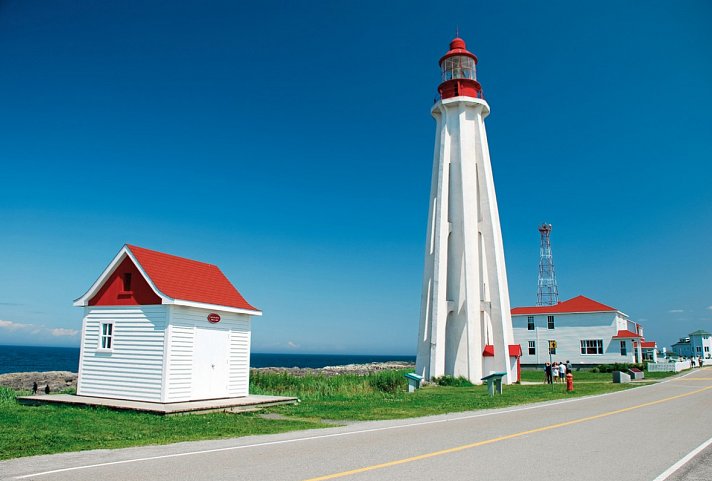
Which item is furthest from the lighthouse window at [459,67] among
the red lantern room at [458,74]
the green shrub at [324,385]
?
the green shrub at [324,385]

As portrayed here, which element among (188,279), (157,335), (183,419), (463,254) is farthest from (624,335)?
(183,419)

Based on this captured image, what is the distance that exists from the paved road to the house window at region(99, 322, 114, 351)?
10.2 meters

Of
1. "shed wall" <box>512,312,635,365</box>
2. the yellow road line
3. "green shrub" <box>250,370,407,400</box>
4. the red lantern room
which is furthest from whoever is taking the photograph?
"shed wall" <box>512,312,635,365</box>

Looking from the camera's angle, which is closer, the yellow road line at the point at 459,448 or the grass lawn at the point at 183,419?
the yellow road line at the point at 459,448

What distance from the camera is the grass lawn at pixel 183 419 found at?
1176cm

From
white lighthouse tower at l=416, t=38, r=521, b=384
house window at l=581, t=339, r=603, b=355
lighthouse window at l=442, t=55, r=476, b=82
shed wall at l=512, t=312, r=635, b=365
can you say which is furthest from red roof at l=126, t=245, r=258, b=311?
house window at l=581, t=339, r=603, b=355

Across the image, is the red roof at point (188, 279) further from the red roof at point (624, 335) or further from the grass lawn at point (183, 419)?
the red roof at point (624, 335)

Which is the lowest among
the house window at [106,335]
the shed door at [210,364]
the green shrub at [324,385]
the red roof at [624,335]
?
the green shrub at [324,385]

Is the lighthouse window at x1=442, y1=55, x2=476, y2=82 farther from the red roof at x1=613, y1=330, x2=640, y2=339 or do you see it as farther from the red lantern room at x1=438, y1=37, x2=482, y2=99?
the red roof at x1=613, y1=330, x2=640, y2=339

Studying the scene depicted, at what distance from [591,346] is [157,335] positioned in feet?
165

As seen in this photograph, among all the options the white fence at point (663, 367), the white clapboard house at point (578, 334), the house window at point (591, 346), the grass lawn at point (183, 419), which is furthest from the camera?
the house window at point (591, 346)

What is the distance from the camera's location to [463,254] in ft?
119

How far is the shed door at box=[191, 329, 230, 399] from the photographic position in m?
19.8

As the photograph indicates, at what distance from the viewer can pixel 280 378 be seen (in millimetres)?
29438
